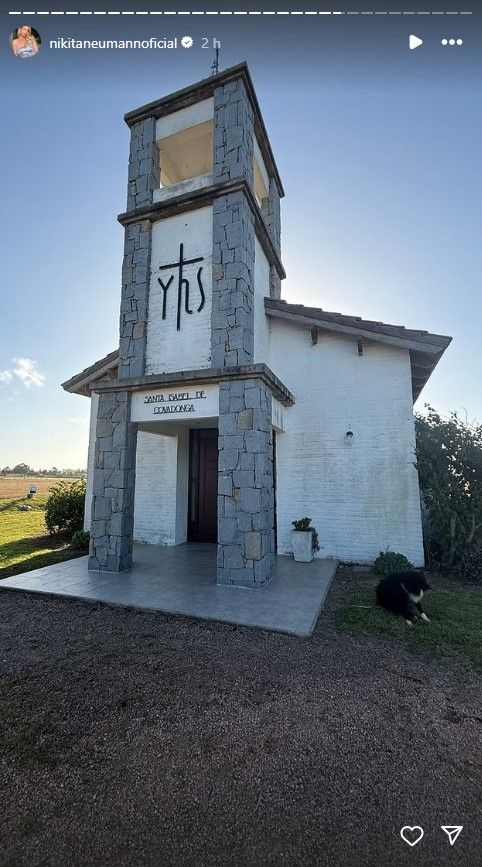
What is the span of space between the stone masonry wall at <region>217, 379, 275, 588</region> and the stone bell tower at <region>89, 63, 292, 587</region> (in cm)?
2

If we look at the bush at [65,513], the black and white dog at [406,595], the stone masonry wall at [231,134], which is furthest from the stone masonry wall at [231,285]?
the bush at [65,513]

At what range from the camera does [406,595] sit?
17.7ft

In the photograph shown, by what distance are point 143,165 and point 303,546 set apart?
10.1 meters

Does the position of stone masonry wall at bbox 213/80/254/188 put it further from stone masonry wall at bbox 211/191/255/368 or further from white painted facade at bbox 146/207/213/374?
white painted facade at bbox 146/207/213/374

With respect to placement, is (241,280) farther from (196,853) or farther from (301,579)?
(196,853)

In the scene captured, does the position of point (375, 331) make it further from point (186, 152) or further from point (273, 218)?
point (186, 152)

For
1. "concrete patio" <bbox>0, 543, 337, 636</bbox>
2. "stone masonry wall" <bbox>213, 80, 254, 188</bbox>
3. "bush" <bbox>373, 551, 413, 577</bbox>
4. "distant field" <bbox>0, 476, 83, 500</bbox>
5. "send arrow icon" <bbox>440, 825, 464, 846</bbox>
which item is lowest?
"send arrow icon" <bbox>440, 825, 464, 846</bbox>

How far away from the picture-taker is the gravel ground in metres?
2.03

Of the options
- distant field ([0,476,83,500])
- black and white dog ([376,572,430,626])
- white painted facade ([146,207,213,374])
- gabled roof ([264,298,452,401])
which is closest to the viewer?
black and white dog ([376,572,430,626])

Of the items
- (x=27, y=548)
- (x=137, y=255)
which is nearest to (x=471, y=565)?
(x=137, y=255)

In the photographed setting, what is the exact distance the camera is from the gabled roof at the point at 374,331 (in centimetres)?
823

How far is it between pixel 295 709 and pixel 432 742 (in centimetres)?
108

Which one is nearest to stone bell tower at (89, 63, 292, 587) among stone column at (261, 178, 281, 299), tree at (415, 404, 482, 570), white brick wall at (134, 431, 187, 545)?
stone column at (261, 178, 281, 299)

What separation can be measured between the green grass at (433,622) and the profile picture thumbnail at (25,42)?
25.8 feet
